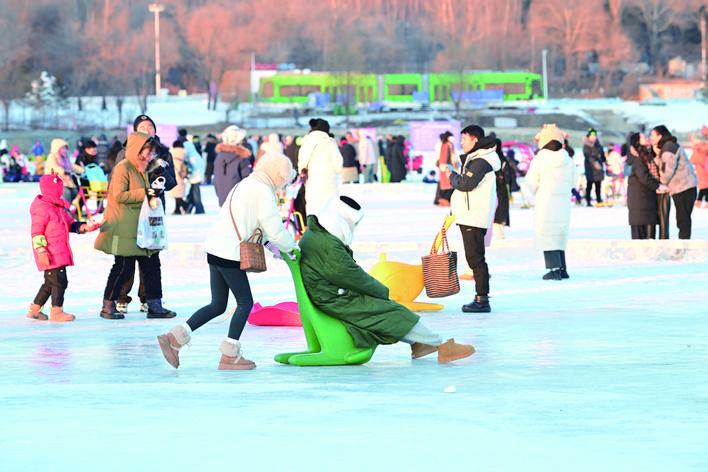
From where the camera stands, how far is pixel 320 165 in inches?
451

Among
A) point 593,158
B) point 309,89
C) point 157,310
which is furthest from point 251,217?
point 309,89

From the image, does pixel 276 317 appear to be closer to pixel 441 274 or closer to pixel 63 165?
pixel 441 274

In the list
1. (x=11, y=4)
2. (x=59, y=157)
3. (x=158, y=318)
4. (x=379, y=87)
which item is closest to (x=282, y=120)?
(x=379, y=87)

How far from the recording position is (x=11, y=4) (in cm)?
9712

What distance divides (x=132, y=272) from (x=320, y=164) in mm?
3530

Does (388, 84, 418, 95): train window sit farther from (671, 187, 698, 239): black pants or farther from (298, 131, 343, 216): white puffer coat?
(298, 131, 343, 216): white puffer coat

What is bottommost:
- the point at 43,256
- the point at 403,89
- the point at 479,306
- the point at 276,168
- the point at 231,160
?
the point at 479,306

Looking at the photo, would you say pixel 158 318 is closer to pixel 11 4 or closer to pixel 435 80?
pixel 435 80

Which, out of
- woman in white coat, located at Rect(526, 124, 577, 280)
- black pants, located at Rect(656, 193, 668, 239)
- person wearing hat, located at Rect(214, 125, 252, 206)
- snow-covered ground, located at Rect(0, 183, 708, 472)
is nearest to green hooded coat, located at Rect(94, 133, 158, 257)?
snow-covered ground, located at Rect(0, 183, 708, 472)

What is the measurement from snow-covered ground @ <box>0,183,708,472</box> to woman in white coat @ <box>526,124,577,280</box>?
0.85 feet

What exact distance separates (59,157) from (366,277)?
8.74m

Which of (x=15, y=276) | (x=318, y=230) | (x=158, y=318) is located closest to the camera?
(x=318, y=230)

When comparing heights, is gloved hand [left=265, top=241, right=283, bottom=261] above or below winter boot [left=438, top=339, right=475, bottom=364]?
above

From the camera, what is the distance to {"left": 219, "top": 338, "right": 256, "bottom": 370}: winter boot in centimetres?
627
